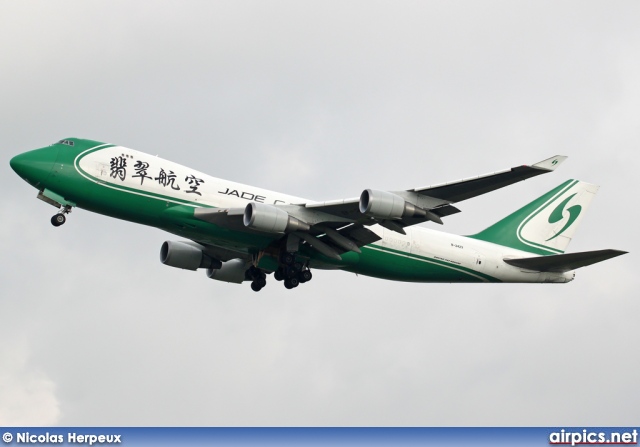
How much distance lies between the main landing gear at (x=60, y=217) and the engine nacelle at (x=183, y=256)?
7087 mm

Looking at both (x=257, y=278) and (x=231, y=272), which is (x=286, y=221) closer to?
(x=257, y=278)

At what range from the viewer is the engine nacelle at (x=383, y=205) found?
3938 centimetres

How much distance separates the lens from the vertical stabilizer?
49156mm

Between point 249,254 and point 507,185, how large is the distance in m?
12.3

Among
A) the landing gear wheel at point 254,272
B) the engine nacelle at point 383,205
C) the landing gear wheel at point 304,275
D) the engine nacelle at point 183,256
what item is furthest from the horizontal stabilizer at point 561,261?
the engine nacelle at point 183,256

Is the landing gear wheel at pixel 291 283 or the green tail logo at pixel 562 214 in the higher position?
the green tail logo at pixel 562 214

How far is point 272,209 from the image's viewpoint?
40.9 m

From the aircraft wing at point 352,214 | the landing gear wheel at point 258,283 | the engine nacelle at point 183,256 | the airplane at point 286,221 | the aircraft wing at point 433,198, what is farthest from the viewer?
the engine nacelle at point 183,256

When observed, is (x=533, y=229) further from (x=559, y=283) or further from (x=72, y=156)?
(x=72, y=156)

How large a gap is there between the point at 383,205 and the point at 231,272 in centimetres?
1224

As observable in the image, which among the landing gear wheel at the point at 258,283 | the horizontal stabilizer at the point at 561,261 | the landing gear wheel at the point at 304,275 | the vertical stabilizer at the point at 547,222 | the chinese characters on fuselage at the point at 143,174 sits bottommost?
the landing gear wheel at the point at 304,275

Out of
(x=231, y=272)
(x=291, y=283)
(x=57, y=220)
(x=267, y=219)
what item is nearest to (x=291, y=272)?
(x=291, y=283)

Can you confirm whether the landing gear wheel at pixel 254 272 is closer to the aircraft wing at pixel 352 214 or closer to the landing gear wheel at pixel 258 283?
the landing gear wheel at pixel 258 283

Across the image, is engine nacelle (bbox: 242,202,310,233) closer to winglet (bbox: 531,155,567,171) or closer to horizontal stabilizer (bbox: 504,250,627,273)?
winglet (bbox: 531,155,567,171)
